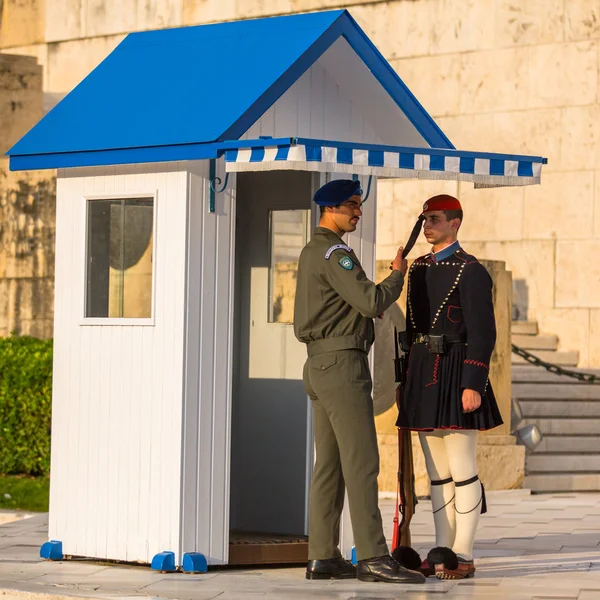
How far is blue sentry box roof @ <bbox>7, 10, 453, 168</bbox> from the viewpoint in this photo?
321 inches

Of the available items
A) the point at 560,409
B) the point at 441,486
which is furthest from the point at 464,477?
the point at 560,409

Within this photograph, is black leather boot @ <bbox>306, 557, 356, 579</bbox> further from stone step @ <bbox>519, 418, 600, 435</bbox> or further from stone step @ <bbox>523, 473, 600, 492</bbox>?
stone step @ <bbox>519, 418, 600, 435</bbox>

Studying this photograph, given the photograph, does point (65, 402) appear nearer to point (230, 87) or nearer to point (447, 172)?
point (230, 87)

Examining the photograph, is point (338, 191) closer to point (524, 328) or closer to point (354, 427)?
point (354, 427)

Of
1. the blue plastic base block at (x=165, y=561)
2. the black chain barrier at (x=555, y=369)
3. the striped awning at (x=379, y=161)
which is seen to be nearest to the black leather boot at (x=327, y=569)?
the blue plastic base block at (x=165, y=561)

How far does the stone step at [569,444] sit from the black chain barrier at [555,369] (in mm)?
747

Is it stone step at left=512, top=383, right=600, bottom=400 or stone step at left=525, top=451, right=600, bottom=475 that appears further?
stone step at left=512, top=383, right=600, bottom=400

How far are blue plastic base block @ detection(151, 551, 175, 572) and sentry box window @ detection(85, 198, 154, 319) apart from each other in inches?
50.1

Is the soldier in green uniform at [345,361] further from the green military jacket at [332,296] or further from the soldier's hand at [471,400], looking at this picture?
the soldier's hand at [471,400]

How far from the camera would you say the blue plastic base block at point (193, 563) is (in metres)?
8.12

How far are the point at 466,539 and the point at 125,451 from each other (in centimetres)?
188

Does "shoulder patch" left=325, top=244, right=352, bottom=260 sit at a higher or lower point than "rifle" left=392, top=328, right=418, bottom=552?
higher

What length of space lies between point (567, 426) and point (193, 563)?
6.92 metres

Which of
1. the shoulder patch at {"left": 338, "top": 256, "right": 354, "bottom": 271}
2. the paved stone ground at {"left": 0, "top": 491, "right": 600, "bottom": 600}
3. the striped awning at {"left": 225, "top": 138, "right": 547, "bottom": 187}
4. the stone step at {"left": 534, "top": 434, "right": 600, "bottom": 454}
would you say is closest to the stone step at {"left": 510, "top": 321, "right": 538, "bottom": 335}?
the stone step at {"left": 534, "top": 434, "right": 600, "bottom": 454}
